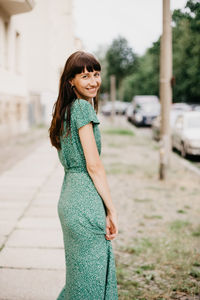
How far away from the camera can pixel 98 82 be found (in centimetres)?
216

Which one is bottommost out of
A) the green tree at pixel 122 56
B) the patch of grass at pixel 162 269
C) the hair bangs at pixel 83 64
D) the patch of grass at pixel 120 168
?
the patch of grass at pixel 162 269

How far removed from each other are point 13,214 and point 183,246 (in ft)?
8.13

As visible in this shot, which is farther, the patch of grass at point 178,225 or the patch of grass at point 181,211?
the patch of grass at point 181,211

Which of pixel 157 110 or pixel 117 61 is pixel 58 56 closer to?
pixel 117 61

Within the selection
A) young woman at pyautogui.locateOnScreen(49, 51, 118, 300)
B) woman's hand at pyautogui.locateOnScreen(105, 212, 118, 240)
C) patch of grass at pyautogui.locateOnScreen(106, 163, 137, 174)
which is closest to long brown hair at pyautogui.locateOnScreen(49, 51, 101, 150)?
young woman at pyautogui.locateOnScreen(49, 51, 118, 300)

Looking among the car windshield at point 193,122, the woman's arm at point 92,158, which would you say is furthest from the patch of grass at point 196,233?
the car windshield at point 193,122

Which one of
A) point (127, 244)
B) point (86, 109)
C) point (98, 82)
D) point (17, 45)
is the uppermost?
point (17, 45)

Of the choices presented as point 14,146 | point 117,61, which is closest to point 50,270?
point 14,146

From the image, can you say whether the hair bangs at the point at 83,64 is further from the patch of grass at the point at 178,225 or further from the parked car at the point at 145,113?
the parked car at the point at 145,113

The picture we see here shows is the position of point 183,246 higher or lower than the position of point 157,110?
lower

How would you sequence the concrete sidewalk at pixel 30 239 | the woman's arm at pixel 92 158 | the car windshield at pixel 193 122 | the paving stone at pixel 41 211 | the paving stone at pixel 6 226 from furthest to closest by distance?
the car windshield at pixel 193 122, the paving stone at pixel 41 211, the paving stone at pixel 6 226, the concrete sidewalk at pixel 30 239, the woman's arm at pixel 92 158

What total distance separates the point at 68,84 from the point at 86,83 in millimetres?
108

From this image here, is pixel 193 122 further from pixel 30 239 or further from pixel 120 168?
pixel 30 239

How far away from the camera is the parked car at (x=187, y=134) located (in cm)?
1134
